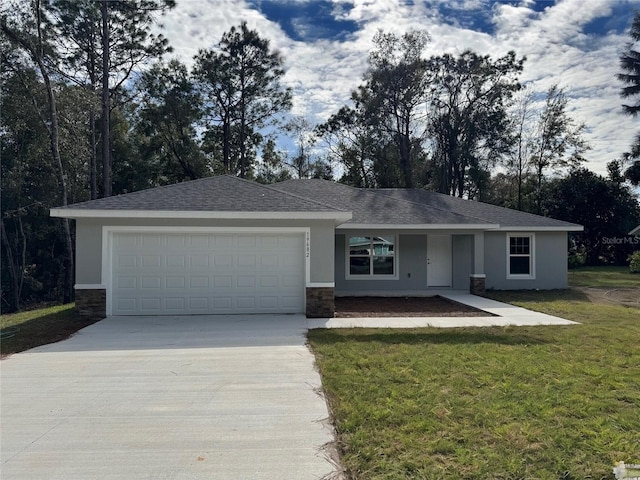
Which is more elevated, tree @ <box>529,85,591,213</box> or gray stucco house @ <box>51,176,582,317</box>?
tree @ <box>529,85,591,213</box>

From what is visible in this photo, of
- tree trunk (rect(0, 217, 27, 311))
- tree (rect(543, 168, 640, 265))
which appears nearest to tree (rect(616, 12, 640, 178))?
tree (rect(543, 168, 640, 265))

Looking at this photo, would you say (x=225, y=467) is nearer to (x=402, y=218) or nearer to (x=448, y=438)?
(x=448, y=438)

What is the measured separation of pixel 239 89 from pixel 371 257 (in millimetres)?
18811

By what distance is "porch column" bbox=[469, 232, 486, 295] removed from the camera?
14.4 meters

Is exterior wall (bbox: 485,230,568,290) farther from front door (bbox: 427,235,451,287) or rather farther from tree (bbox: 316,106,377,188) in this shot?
tree (bbox: 316,106,377,188)

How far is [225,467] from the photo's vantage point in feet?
11.1

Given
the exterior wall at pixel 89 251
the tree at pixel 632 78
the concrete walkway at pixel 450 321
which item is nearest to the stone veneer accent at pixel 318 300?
the concrete walkway at pixel 450 321

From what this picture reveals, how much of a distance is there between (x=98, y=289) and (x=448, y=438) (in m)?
8.66

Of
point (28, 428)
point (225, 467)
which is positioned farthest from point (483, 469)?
point (28, 428)

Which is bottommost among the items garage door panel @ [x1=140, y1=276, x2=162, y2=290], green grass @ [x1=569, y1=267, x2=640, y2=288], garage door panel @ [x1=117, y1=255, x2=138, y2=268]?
green grass @ [x1=569, y1=267, x2=640, y2=288]

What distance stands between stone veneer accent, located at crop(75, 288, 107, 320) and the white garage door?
267 mm

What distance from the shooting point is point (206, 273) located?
33.7 feet

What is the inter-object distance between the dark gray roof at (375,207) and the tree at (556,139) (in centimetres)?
2112

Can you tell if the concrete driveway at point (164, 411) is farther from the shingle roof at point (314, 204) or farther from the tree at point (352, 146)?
the tree at point (352, 146)
